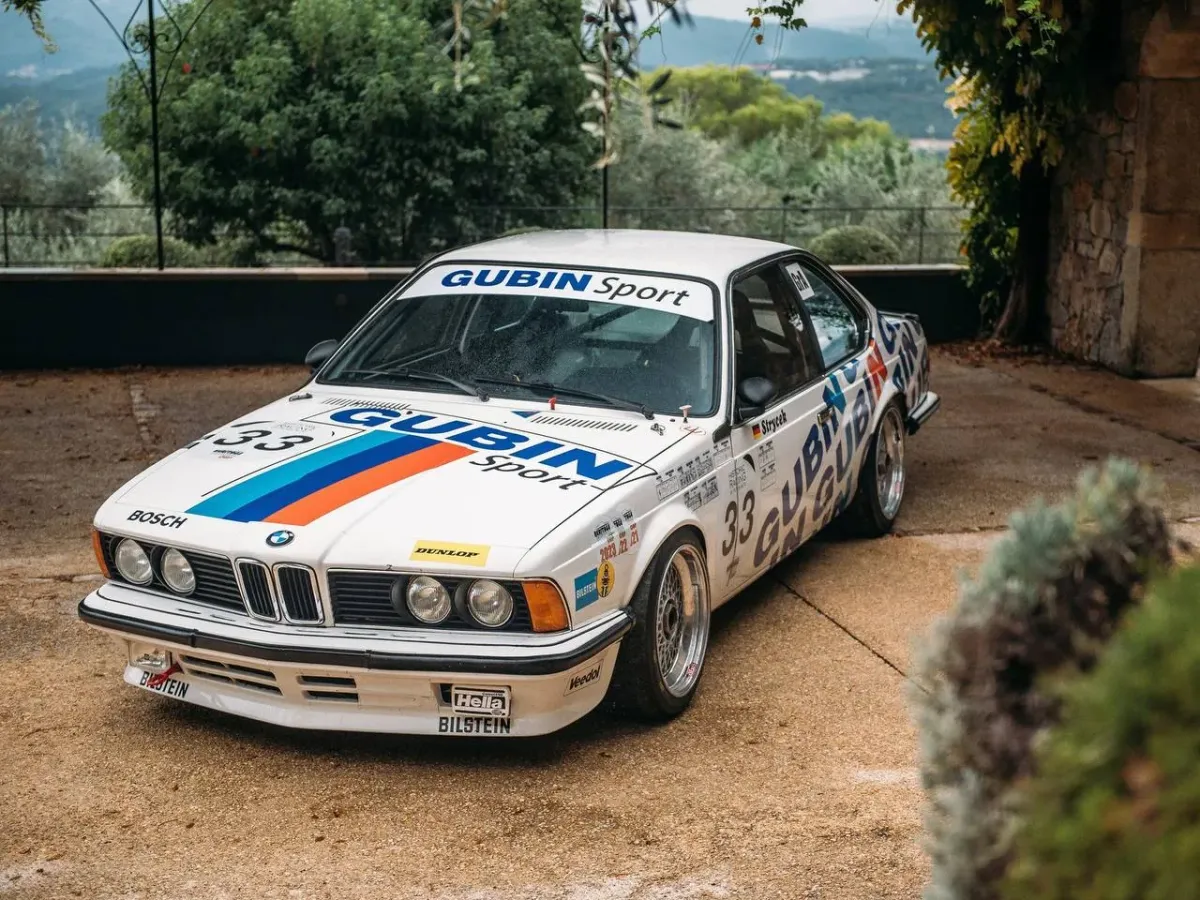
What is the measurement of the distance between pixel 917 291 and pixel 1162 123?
2584mm

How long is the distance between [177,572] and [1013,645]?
330cm

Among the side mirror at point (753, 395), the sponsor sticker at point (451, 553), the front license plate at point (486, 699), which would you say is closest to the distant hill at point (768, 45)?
the side mirror at point (753, 395)

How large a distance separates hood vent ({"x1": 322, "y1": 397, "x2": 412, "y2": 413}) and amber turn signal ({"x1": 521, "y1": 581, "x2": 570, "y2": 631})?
1.44 meters

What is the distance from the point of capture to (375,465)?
5.11 m

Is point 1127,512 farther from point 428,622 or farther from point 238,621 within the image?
point 238,621

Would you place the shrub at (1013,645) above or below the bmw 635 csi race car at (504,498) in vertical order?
above

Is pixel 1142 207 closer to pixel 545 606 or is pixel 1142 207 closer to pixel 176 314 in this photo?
pixel 176 314

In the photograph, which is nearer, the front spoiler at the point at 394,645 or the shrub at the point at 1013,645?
the shrub at the point at 1013,645

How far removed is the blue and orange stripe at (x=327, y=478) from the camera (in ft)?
15.8

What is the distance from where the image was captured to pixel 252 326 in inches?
465

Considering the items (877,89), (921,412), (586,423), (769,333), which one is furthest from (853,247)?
(877,89)

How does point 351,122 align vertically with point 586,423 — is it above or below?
above

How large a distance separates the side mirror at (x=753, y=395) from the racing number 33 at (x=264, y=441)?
1574 millimetres

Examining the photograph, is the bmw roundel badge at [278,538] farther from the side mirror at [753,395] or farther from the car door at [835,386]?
the car door at [835,386]
